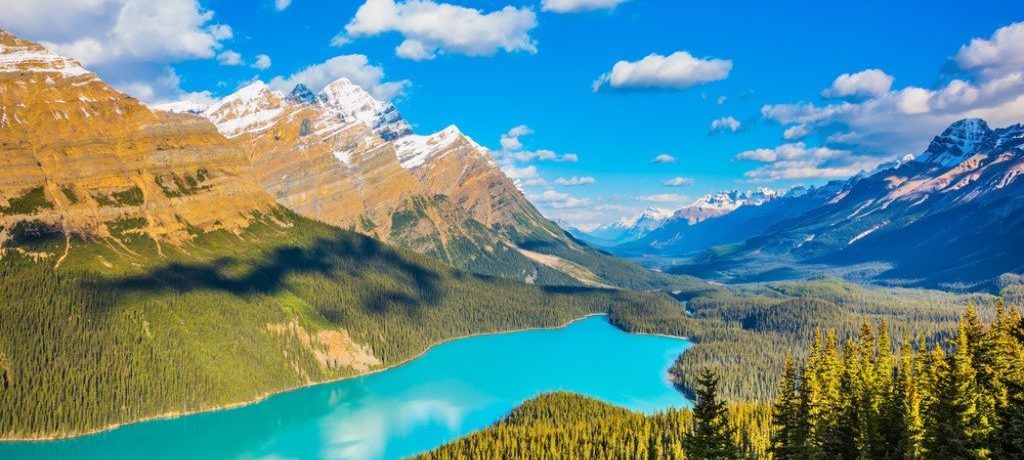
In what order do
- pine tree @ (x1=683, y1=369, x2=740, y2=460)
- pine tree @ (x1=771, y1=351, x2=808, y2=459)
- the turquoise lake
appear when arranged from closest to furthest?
1. pine tree @ (x1=683, y1=369, x2=740, y2=460)
2. pine tree @ (x1=771, y1=351, x2=808, y2=459)
3. the turquoise lake

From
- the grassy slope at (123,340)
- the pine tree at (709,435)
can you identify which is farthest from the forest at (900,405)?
the grassy slope at (123,340)

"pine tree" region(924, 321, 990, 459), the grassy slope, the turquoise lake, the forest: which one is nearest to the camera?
the forest

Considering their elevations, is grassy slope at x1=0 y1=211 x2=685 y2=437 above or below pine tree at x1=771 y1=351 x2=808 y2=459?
above

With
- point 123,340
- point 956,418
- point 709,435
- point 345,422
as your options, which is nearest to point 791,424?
point 956,418

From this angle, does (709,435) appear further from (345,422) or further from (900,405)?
(345,422)

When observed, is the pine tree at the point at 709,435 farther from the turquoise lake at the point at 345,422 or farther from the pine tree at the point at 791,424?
the turquoise lake at the point at 345,422

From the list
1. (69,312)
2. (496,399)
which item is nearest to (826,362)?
(496,399)

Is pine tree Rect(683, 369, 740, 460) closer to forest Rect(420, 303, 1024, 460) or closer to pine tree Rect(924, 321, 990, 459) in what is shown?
forest Rect(420, 303, 1024, 460)

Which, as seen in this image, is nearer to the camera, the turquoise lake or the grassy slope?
the turquoise lake

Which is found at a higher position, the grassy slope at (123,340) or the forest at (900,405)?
the grassy slope at (123,340)

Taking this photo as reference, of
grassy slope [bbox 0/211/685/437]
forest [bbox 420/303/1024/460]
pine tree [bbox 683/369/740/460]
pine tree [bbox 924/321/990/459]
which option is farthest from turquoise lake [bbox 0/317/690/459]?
pine tree [bbox 924/321/990/459]

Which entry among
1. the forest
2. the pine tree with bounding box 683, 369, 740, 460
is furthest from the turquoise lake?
the pine tree with bounding box 683, 369, 740, 460
